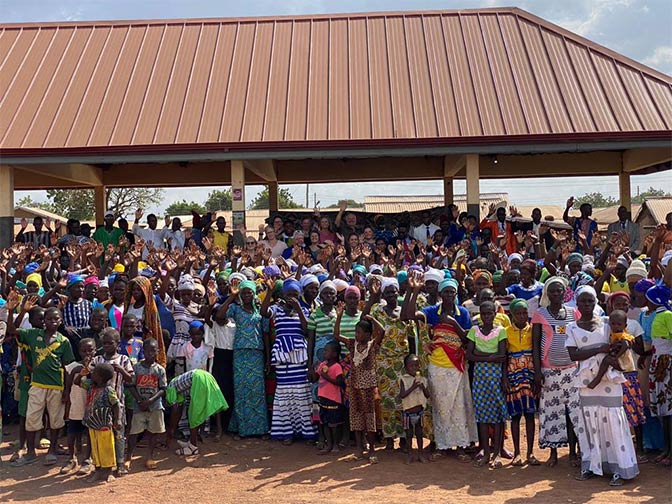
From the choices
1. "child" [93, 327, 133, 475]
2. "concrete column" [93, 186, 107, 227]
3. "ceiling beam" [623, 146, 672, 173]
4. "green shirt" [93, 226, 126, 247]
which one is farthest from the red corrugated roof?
"child" [93, 327, 133, 475]

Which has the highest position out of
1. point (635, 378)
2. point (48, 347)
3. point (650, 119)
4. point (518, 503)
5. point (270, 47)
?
point (270, 47)

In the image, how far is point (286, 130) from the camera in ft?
38.7

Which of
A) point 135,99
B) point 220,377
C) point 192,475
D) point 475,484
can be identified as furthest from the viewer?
point 135,99

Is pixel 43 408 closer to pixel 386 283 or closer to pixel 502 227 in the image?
pixel 386 283

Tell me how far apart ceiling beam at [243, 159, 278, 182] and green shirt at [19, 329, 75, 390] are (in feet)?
20.0

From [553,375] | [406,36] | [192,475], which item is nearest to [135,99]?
[406,36]

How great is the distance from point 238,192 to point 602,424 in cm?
751

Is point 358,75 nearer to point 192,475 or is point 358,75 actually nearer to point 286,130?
point 286,130

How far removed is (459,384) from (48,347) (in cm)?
349

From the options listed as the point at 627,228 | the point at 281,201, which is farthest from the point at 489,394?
the point at 281,201

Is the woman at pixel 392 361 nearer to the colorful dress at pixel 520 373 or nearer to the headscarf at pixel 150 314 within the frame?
the colorful dress at pixel 520 373

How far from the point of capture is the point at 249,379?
6922mm

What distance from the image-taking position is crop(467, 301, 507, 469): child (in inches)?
237

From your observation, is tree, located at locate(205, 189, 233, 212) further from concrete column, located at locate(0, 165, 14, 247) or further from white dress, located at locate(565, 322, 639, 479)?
white dress, located at locate(565, 322, 639, 479)
